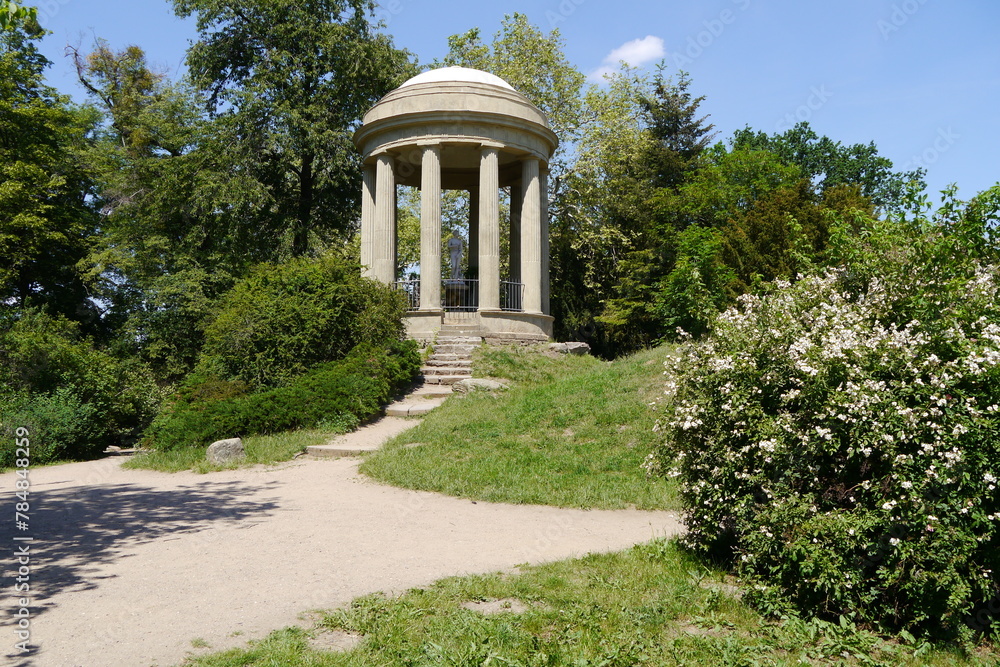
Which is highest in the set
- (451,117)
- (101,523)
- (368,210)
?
(451,117)

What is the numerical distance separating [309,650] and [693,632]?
239 centimetres

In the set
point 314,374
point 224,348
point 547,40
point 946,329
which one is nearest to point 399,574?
point 946,329

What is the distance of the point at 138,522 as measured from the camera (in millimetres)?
7582

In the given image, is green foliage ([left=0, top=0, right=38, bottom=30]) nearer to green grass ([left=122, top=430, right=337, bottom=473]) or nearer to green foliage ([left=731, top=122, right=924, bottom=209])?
green grass ([left=122, top=430, right=337, bottom=473])

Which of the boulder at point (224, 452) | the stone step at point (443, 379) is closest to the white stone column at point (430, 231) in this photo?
the stone step at point (443, 379)

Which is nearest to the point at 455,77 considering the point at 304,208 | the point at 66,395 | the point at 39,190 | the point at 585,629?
the point at 304,208

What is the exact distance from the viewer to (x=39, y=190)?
25.2 metres

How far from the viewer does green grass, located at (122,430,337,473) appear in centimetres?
1126

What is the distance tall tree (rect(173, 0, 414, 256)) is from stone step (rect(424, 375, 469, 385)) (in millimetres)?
10184

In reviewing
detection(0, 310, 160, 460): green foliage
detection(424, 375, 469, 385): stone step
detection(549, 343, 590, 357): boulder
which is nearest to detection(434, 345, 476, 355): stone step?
detection(424, 375, 469, 385): stone step

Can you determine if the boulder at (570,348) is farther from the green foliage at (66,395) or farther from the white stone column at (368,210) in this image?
the green foliage at (66,395)

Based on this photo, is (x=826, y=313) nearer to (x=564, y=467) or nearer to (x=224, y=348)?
(x=564, y=467)

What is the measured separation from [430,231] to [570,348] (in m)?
5.44

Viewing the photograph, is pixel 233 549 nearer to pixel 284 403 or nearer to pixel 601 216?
pixel 284 403
